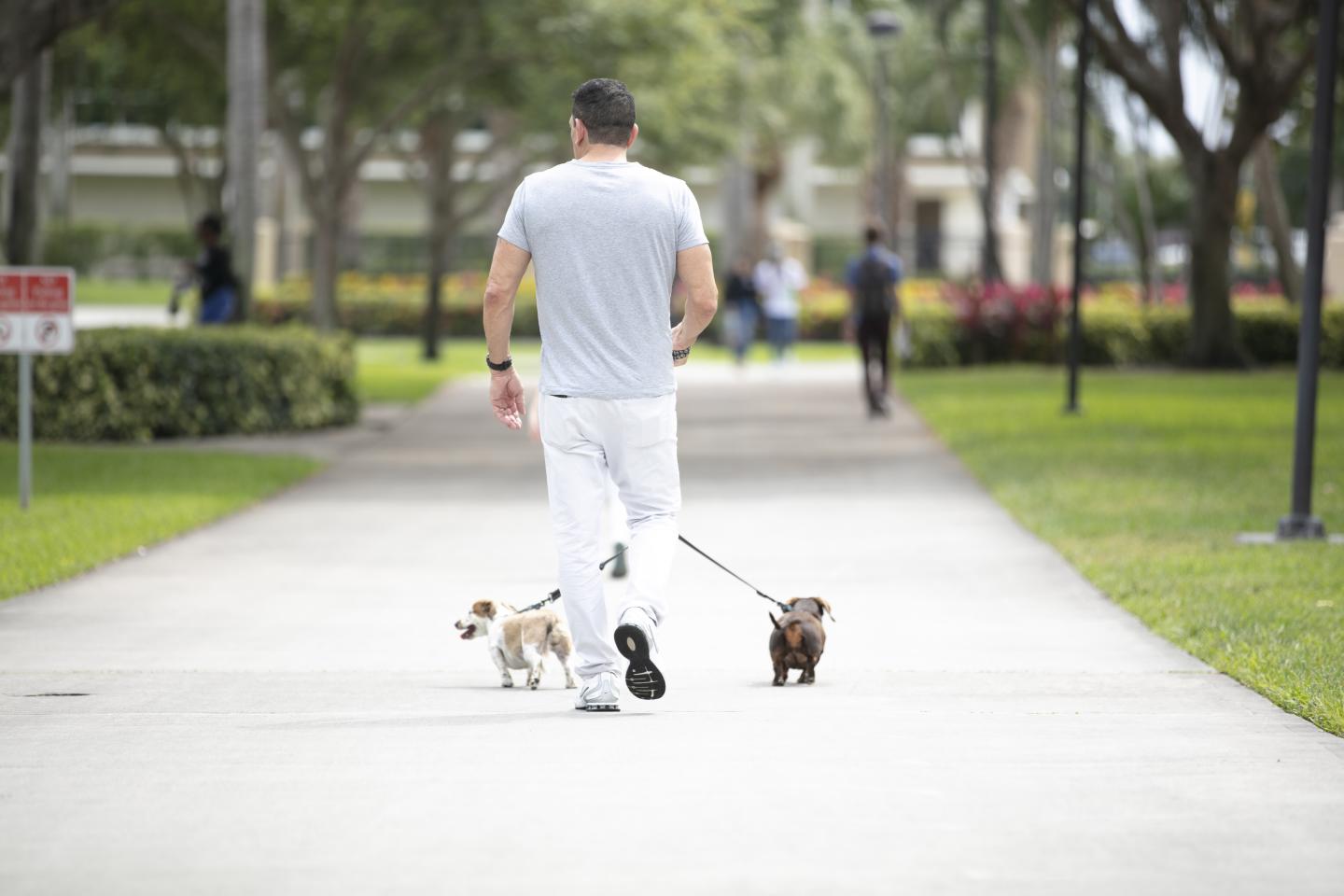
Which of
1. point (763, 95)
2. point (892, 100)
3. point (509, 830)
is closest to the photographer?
point (509, 830)

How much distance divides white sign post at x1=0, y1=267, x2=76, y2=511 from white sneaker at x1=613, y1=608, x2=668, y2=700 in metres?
7.26

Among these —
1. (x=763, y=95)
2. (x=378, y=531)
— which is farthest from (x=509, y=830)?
(x=763, y=95)

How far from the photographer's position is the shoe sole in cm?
669

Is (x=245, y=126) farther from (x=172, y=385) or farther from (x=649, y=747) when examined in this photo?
(x=649, y=747)

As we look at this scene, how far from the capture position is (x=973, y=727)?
6.79 meters

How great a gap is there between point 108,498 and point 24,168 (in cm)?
798

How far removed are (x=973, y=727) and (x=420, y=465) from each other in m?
10.7

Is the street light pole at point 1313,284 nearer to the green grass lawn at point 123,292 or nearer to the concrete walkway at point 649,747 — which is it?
the concrete walkway at point 649,747

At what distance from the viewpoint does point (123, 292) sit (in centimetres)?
5625

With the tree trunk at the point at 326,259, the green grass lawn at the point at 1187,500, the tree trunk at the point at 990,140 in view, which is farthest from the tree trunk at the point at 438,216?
the green grass lawn at the point at 1187,500

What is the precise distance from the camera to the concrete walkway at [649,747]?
5.07 meters

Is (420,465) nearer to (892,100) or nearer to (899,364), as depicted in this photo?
(899,364)

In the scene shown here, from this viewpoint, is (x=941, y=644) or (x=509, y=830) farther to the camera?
(x=941, y=644)

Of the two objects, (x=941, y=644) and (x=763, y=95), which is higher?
(x=763, y=95)
